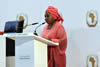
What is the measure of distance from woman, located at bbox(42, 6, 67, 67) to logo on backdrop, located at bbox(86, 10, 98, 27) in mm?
571

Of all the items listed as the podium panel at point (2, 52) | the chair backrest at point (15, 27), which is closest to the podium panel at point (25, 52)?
the podium panel at point (2, 52)

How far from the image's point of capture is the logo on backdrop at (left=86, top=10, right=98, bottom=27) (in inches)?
154

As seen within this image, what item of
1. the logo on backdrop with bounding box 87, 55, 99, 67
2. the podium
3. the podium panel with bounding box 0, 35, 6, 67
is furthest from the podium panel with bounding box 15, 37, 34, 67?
the logo on backdrop with bounding box 87, 55, 99, 67

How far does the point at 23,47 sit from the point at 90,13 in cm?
175

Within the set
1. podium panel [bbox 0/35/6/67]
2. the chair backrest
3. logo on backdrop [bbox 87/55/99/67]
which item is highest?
the chair backrest

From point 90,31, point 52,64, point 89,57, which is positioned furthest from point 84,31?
point 52,64

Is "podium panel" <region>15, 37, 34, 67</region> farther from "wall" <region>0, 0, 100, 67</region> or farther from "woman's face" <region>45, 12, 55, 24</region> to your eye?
"wall" <region>0, 0, 100, 67</region>

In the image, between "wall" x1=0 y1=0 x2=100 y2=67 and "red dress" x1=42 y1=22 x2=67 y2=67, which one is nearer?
"red dress" x1=42 y1=22 x2=67 y2=67

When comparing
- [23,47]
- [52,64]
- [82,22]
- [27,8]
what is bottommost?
[52,64]

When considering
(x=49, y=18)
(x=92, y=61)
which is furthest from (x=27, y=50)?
(x=92, y=61)

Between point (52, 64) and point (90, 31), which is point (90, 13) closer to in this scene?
point (90, 31)

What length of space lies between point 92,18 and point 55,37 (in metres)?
0.78

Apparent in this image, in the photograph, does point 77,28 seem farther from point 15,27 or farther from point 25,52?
point 25,52

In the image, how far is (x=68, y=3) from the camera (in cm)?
413
